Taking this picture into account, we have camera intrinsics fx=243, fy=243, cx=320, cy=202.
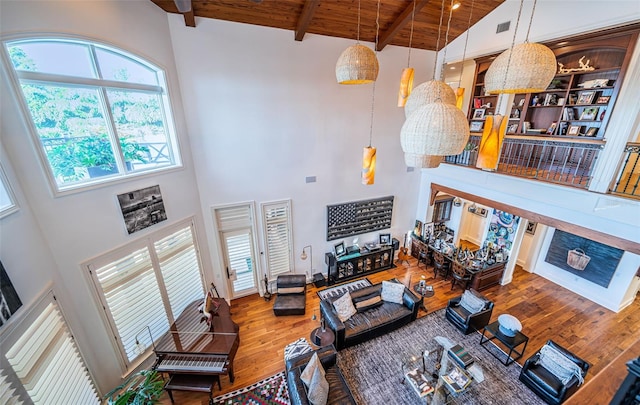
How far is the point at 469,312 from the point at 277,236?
15.9 ft

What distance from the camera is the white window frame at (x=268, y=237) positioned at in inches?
238

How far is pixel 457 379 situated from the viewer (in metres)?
4.05

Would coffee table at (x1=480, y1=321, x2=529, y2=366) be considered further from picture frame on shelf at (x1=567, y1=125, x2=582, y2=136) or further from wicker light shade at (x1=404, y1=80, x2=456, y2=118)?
wicker light shade at (x1=404, y1=80, x2=456, y2=118)

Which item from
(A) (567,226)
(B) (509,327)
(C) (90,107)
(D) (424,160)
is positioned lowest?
(B) (509,327)

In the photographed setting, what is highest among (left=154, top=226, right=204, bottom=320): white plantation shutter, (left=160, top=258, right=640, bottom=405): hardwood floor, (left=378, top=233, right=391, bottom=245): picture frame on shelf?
(left=154, top=226, right=204, bottom=320): white plantation shutter

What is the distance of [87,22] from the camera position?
10.4ft

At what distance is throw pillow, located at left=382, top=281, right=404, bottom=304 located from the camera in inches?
225

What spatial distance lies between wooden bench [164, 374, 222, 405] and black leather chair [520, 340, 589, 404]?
545 cm

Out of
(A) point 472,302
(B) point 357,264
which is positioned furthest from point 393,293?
(A) point 472,302

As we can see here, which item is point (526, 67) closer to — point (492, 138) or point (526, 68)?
point (526, 68)

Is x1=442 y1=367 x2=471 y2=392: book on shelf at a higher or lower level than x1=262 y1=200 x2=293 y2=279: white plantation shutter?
lower

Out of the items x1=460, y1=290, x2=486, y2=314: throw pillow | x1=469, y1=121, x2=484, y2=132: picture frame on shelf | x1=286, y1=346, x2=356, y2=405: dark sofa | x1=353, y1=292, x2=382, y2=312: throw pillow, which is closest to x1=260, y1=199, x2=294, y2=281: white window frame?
x1=353, y1=292, x2=382, y2=312: throw pillow

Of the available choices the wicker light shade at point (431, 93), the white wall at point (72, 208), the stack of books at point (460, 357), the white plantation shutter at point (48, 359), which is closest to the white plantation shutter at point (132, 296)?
the white wall at point (72, 208)

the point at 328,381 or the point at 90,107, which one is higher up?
the point at 90,107
